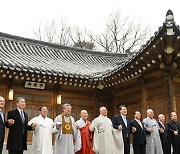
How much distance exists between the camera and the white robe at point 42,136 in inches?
281

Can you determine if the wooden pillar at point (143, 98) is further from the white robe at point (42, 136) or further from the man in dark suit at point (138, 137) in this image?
the white robe at point (42, 136)

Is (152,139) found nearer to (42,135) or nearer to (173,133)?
(173,133)

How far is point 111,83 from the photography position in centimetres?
1154

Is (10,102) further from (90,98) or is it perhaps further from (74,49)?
(74,49)

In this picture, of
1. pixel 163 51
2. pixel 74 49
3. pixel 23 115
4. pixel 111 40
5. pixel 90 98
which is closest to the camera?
pixel 23 115

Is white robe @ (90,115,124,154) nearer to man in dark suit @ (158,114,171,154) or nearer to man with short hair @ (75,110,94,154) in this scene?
man with short hair @ (75,110,94,154)

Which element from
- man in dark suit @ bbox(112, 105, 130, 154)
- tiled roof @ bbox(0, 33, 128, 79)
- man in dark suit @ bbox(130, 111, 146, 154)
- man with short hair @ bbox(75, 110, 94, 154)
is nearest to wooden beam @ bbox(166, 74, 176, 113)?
man in dark suit @ bbox(130, 111, 146, 154)

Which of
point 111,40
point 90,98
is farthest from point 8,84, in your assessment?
point 111,40

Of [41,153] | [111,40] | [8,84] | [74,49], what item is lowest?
[41,153]

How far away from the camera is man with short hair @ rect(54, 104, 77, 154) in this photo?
713cm

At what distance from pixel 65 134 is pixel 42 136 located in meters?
0.54

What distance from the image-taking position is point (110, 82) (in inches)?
453

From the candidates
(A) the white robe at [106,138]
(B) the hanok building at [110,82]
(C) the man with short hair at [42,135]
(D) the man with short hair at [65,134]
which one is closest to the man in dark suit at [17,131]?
(C) the man with short hair at [42,135]

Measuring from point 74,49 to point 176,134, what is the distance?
9.75m
